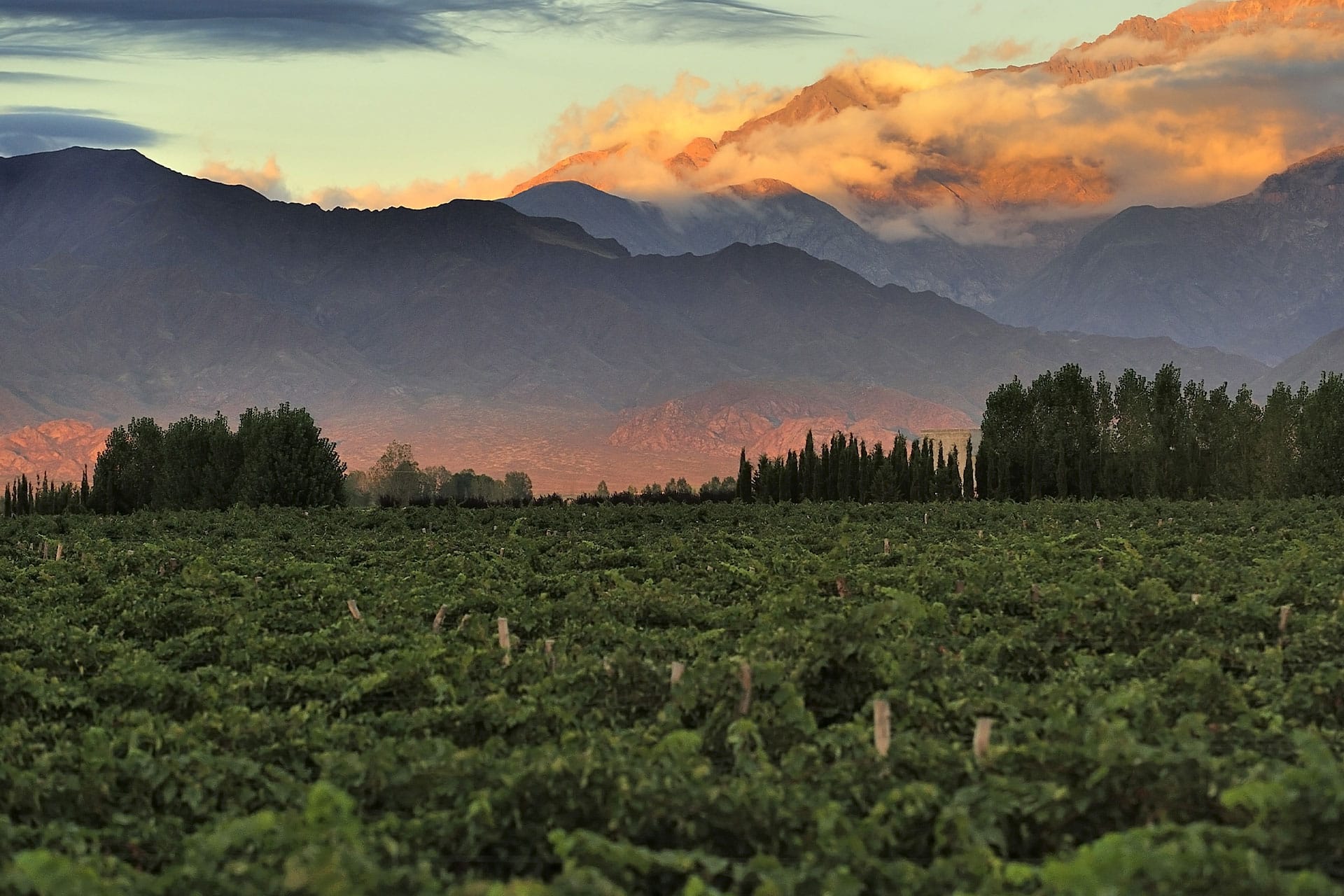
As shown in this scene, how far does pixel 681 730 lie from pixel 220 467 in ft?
244

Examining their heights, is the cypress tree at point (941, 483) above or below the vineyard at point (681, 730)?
above

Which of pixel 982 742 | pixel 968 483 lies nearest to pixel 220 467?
pixel 968 483

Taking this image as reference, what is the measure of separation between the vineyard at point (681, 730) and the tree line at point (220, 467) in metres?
55.0

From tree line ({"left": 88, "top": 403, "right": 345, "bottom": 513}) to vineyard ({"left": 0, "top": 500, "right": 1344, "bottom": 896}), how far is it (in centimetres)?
5500

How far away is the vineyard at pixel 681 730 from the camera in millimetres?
8008

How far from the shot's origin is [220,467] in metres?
81.1

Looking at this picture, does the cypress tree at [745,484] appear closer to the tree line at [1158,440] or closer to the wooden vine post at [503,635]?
the tree line at [1158,440]

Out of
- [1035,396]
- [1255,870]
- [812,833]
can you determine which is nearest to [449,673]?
[812,833]

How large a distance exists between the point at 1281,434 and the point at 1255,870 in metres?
72.8

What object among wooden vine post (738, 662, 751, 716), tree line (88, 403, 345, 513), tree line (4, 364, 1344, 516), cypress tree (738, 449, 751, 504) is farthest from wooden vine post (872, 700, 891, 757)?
cypress tree (738, 449, 751, 504)

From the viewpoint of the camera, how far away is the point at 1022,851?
29.9ft

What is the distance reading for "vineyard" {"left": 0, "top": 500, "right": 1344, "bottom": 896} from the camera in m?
8.01

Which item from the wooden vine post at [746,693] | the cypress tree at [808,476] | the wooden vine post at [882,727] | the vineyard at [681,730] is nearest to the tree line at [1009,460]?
the cypress tree at [808,476]

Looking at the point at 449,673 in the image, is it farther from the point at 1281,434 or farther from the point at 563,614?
the point at 1281,434
